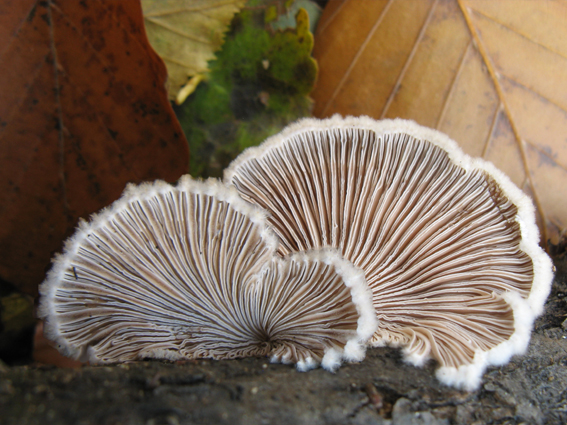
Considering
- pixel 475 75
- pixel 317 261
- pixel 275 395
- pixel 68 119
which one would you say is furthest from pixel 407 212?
pixel 68 119

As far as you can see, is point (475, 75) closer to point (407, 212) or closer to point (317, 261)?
point (407, 212)

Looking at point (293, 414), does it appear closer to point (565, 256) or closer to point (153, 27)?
point (565, 256)

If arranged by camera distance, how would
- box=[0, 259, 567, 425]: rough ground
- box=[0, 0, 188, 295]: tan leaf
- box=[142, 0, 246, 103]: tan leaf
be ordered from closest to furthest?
1. box=[0, 259, 567, 425]: rough ground
2. box=[0, 0, 188, 295]: tan leaf
3. box=[142, 0, 246, 103]: tan leaf

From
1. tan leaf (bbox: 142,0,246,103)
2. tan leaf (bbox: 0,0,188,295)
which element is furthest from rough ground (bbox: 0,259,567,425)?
tan leaf (bbox: 142,0,246,103)

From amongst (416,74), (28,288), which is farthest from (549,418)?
(28,288)

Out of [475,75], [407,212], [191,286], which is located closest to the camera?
[191,286]

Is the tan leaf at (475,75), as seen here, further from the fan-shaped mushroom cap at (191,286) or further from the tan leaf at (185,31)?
the fan-shaped mushroom cap at (191,286)

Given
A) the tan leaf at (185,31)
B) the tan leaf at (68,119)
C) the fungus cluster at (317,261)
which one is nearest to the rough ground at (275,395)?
the fungus cluster at (317,261)

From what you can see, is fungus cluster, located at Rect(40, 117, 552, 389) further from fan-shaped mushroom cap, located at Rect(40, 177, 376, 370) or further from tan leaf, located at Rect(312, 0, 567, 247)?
tan leaf, located at Rect(312, 0, 567, 247)
